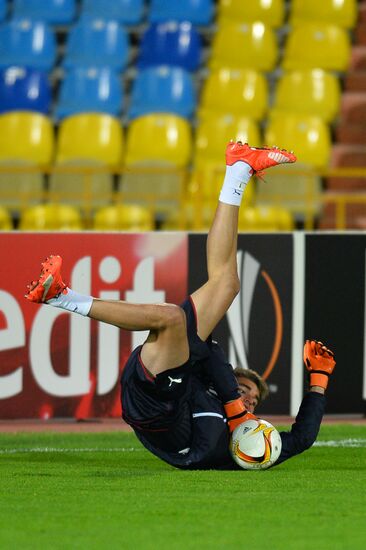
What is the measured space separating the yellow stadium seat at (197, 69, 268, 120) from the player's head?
9.10 m

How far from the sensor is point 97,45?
18.4 metres

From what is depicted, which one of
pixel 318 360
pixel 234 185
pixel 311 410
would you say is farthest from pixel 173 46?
pixel 311 410

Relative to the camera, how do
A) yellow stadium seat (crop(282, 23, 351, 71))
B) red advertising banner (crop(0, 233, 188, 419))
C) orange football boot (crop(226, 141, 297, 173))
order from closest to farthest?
orange football boot (crop(226, 141, 297, 173)) < red advertising banner (crop(0, 233, 188, 419)) < yellow stadium seat (crop(282, 23, 351, 71))

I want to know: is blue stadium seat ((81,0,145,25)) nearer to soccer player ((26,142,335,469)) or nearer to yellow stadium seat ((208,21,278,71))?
yellow stadium seat ((208,21,278,71))

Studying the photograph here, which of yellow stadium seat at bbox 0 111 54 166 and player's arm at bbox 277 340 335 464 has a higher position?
yellow stadium seat at bbox 0 111 54 166

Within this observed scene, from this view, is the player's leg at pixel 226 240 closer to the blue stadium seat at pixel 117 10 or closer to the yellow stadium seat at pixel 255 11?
the yellow stadium seat at pixel 255 11

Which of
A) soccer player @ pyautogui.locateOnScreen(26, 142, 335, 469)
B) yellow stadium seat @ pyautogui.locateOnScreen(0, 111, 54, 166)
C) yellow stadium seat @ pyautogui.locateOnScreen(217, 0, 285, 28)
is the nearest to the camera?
soccer player @ pyautogui.locateOnScreen(26, 142, 335, 469)

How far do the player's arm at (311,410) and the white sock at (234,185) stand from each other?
42.3 inches

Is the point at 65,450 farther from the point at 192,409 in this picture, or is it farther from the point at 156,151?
the point at 156,151

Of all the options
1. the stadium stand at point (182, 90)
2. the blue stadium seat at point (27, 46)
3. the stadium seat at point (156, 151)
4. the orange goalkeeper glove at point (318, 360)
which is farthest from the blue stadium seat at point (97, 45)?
the orange goalkeeper glove at point (318, 360)

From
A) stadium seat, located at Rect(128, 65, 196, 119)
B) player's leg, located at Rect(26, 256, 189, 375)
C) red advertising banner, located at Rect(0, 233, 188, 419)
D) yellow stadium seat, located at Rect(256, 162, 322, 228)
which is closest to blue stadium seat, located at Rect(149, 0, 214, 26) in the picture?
stadium seat, located at Rect(128, 65, 196, 119)

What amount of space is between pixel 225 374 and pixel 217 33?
11113 millimetres

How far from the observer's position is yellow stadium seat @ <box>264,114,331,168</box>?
1655cm

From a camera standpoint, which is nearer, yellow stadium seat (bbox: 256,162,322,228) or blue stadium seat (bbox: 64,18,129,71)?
yellow stadium seat (bbox: 256,162,322,228)
